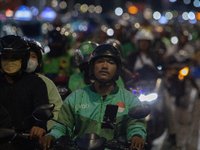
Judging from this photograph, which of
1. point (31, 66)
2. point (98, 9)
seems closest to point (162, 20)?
point (98, 9)

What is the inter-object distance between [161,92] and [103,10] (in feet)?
199

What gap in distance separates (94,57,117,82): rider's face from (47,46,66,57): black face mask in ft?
16.4

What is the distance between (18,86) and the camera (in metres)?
5.02

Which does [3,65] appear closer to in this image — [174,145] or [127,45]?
[174,145]

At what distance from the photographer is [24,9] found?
3322 cm

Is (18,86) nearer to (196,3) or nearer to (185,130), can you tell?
(185,130)

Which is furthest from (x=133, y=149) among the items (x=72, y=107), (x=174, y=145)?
(x=174, y=145)

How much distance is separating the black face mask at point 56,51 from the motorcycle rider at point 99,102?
485 centimetres

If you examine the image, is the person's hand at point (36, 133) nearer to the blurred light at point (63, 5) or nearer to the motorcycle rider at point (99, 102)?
the motorcycle rider at point (99, 102)

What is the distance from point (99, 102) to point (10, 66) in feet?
3.87

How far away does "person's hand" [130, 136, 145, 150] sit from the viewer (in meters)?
3.94

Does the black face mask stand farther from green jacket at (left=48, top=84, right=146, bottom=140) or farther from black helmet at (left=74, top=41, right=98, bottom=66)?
green jacket at (left=48, top=84, right=146, bottom=140)

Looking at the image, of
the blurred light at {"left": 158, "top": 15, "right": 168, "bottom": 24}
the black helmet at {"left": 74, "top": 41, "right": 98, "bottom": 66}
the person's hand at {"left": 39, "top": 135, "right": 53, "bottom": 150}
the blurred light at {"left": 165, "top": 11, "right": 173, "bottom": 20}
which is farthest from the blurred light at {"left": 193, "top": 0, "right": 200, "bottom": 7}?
the person's hand at {"left": 39, "top": 135, "right": 53, "bottom": 150}

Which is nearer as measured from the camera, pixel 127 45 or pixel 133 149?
pixel 133 149
